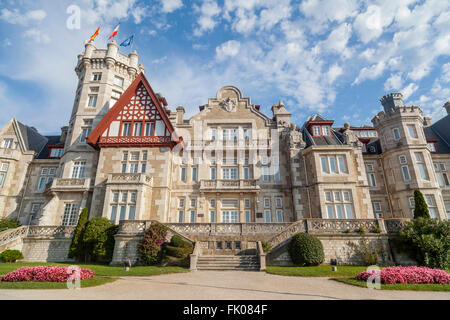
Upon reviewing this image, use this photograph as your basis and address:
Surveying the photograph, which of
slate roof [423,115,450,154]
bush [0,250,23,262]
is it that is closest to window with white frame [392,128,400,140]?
slate roof [423,115,450,154]

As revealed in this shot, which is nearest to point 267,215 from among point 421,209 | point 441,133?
point 421,209

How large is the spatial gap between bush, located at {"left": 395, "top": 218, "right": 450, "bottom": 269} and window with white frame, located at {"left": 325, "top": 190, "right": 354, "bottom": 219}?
6.05 m

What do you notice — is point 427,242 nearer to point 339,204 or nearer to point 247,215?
point 339,204

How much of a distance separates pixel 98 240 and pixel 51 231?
5.48 m

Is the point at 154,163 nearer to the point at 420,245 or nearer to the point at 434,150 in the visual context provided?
the point at 420,245

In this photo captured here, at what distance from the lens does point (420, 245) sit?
51.7ft

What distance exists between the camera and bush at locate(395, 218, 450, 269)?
15.2 metres

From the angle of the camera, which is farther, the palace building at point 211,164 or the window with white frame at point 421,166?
the window with white frame at point 421,166

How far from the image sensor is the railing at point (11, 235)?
19766mm

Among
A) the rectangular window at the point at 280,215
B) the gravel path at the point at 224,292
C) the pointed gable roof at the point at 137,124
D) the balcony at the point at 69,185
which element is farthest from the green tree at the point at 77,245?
the rectangular window at the point at 280,215

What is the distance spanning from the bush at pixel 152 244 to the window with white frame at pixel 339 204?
50.9ft

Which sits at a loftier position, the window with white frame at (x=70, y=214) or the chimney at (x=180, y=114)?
the chimney at (x=180, y=114)

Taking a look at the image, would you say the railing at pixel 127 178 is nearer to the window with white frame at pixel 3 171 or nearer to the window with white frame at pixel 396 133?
the window with white frame at pixel 3 171

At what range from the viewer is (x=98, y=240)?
19.5 metres
